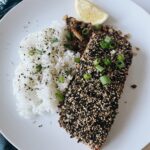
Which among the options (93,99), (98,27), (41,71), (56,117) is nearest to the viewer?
(93,99)

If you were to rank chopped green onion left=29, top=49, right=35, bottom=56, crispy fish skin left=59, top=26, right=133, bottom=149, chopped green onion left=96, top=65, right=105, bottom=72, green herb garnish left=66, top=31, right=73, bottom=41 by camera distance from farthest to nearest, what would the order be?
green herb garnish left=66, top=31, right=73, bottom=41 → chopped green onion left=29, top=49, right=35, bottom=56 → chopped green onion left=96, top=65, right=105, bottom=72 → crispy fish skin left=59, top=26, right=133, bottom=149

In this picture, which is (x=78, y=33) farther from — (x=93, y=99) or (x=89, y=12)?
(x=93, y=99)

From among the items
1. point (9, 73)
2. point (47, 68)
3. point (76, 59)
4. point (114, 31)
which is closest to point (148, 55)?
point (114, 31)

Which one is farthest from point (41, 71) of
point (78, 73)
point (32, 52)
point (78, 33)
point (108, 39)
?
point (108, 39)

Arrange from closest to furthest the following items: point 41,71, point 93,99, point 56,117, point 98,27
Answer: point 93,99 → point 56,117 → point 41,71 → point 98,27

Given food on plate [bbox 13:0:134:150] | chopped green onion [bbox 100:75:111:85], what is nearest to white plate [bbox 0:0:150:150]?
food on plate [bbox 13:0:134:150]

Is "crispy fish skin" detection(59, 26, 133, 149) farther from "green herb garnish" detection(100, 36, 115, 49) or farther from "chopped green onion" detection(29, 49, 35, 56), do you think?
"chopped green onion" detection(29, 49, 35, 56)

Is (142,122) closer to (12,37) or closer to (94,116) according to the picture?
(94,116)
